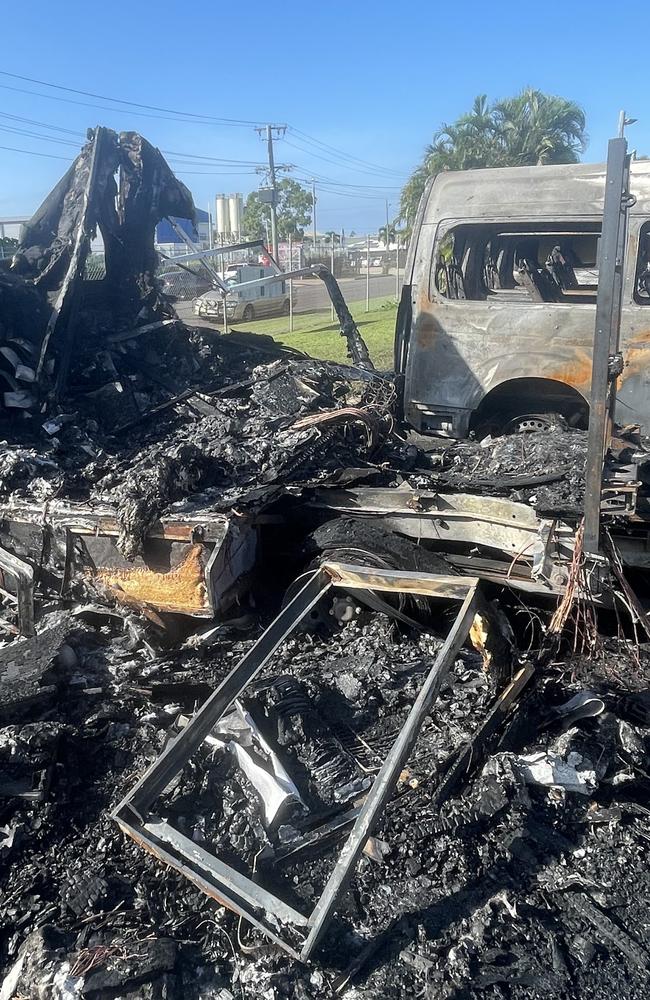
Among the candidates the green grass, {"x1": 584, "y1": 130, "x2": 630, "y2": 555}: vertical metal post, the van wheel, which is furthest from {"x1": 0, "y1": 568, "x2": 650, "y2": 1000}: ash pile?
the green grass

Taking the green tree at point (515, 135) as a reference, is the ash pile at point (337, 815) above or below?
below

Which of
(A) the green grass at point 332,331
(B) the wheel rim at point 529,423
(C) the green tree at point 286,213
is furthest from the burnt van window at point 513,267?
(C) the green tree at point 286,213

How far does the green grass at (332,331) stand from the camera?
1362cm

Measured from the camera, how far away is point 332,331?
56.0ft

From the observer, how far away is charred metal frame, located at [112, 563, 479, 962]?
90.1 inches

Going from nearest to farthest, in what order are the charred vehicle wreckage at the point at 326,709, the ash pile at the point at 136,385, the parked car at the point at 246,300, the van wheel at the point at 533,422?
the charred vehicle wreckage at the point at 326,709 < the ash pile at the point at 136,385 < the van wheel at the point at 533,422 < the parked car at the point at 246,300

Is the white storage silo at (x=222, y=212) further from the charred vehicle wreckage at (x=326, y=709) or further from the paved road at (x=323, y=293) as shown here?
the charred vehicle wreckage at (x=326, y=709)

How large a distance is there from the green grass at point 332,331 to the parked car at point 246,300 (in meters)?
0.34

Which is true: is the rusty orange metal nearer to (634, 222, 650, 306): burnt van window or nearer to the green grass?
(634, 222, 650, 306): burnt van window

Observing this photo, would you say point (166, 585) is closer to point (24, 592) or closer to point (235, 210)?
Result: point (24, 592)

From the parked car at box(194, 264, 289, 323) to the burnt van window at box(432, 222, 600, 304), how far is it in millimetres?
12558

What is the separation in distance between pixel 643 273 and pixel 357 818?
13.7 feet

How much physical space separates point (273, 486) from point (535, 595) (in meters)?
1.59

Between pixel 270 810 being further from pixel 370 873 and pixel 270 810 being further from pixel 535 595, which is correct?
pixel 535 595
